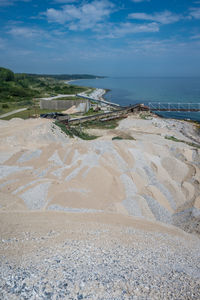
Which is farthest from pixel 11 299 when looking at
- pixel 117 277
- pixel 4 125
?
pixel 4 125

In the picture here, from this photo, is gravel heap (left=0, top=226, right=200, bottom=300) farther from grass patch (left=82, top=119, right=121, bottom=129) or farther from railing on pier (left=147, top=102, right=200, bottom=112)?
railing on pier (left=147, top=102, right=200, bottom=112)

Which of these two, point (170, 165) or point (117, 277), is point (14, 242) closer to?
point (117, 277)

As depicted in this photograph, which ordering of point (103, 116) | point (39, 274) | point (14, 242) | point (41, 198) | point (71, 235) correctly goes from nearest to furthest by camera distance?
point (39, 274), point (14, 242), point (71, 235), point (41, 198), point (103, 116)

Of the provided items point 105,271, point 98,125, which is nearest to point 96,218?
point 105,271

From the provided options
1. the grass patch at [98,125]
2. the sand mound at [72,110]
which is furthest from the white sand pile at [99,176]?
the sand mound at [72,110]

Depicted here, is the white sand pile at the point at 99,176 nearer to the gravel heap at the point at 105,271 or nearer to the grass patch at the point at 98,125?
the gravel heap at the point at 105,271

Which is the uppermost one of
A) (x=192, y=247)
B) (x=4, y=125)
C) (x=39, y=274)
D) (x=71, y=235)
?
(x=4, y=125)
